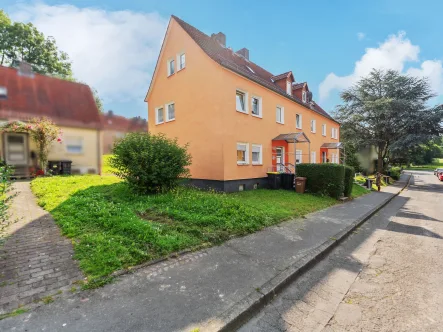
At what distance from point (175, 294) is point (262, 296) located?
3.71 ft

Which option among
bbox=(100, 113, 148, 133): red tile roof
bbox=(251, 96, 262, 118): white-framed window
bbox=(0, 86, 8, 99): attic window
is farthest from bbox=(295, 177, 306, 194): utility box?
bbox=(0, 86, 8, 99): attic window

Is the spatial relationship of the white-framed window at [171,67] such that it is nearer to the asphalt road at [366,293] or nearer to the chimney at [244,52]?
the chimney at [244,52]

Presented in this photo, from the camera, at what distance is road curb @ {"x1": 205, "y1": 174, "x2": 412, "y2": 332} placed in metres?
2.39

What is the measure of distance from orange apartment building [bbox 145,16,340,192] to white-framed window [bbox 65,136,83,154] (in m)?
5.75

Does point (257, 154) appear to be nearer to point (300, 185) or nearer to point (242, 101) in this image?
point (300, 185)

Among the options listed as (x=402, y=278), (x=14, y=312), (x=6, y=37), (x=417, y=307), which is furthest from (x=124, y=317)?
(x=6, y=37)

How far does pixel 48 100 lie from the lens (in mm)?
5965

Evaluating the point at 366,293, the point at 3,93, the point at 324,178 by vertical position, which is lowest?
the point at 366,293

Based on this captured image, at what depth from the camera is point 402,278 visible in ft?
12.1

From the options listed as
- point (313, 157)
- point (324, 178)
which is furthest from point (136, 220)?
point (313, 157)

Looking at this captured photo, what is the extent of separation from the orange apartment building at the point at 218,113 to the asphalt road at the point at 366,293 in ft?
22.7

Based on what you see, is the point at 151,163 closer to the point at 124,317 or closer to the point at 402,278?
the point at 124,317

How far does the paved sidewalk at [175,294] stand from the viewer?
2.31m

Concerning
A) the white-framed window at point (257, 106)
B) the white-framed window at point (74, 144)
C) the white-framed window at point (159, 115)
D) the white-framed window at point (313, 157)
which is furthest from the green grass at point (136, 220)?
the white-framed window at point (313, 157)
